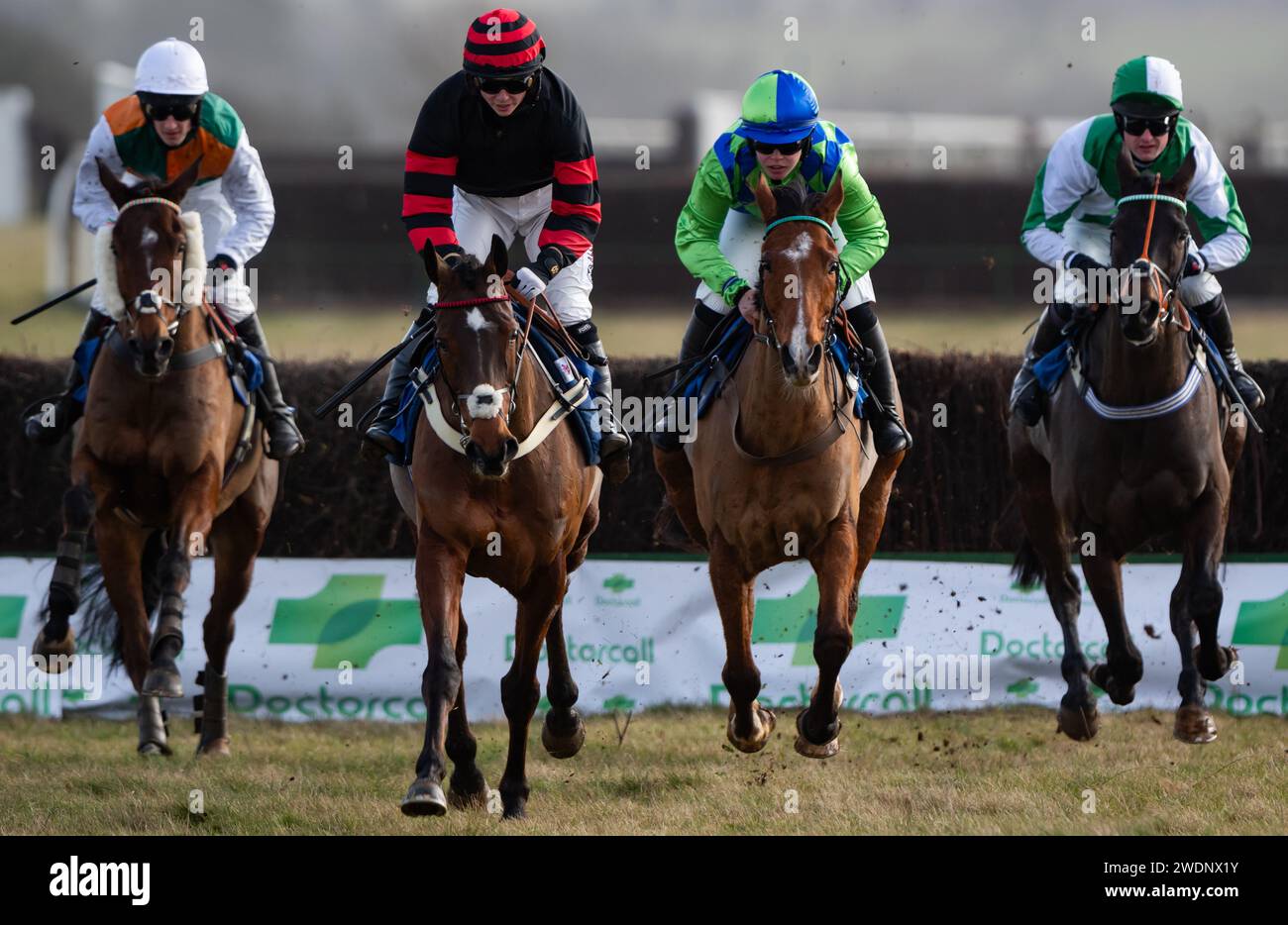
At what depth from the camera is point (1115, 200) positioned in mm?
8312

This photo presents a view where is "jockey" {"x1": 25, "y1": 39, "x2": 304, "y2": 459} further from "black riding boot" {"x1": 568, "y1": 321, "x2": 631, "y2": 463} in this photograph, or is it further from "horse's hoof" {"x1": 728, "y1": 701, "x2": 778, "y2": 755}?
"horse's hoof" {"x1": 728, "y1": 701, "x2": 778, "y2": 755}

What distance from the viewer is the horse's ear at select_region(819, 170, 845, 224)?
6250 mm

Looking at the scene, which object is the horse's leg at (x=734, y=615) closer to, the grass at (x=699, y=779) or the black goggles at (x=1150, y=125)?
the grass at (x=699, y=779)

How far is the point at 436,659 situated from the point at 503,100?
2.24 m

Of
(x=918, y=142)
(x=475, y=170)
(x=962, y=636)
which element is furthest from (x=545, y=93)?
(x=918, y=142)

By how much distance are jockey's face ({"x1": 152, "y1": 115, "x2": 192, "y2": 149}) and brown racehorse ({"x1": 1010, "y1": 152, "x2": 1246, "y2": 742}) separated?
3967 mm

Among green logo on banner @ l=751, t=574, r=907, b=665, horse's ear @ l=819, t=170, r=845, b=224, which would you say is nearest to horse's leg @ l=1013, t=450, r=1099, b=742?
green logo on banner @ l=751, t=574, r=907, b=665

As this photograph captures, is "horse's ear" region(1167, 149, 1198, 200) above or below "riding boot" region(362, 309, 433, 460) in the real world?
above

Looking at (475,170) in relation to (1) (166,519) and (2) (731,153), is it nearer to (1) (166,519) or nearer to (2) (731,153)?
(2) (731,153)

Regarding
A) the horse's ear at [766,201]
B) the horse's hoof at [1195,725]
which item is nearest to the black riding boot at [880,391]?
the horse's ear at [766,201]

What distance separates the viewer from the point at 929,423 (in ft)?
33.1

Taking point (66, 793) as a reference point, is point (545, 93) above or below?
above

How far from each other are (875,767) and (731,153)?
288cm

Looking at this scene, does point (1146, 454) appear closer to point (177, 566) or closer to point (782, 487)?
point (782, 487)
